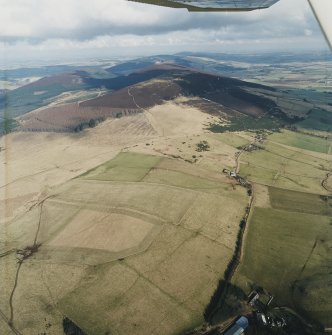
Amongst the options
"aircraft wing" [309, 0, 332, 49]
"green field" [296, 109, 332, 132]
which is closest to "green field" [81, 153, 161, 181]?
"green field" [296, 109, 332, 132]

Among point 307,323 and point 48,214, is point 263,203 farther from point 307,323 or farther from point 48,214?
point 48,214

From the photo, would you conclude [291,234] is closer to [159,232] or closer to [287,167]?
[159,232]

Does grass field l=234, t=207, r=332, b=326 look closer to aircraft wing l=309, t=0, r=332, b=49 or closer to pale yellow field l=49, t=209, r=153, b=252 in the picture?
pale yellow field l=49, t=209, r=153, b=252

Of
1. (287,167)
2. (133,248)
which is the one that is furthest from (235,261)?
(287,167)

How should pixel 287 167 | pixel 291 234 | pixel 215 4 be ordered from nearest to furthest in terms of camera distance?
pixel 215 4 → pixel 291 234 → pixel 287 167

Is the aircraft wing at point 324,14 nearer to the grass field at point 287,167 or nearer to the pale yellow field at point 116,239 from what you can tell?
the pale yellow field at point 116,239

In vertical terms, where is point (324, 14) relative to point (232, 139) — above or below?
above
